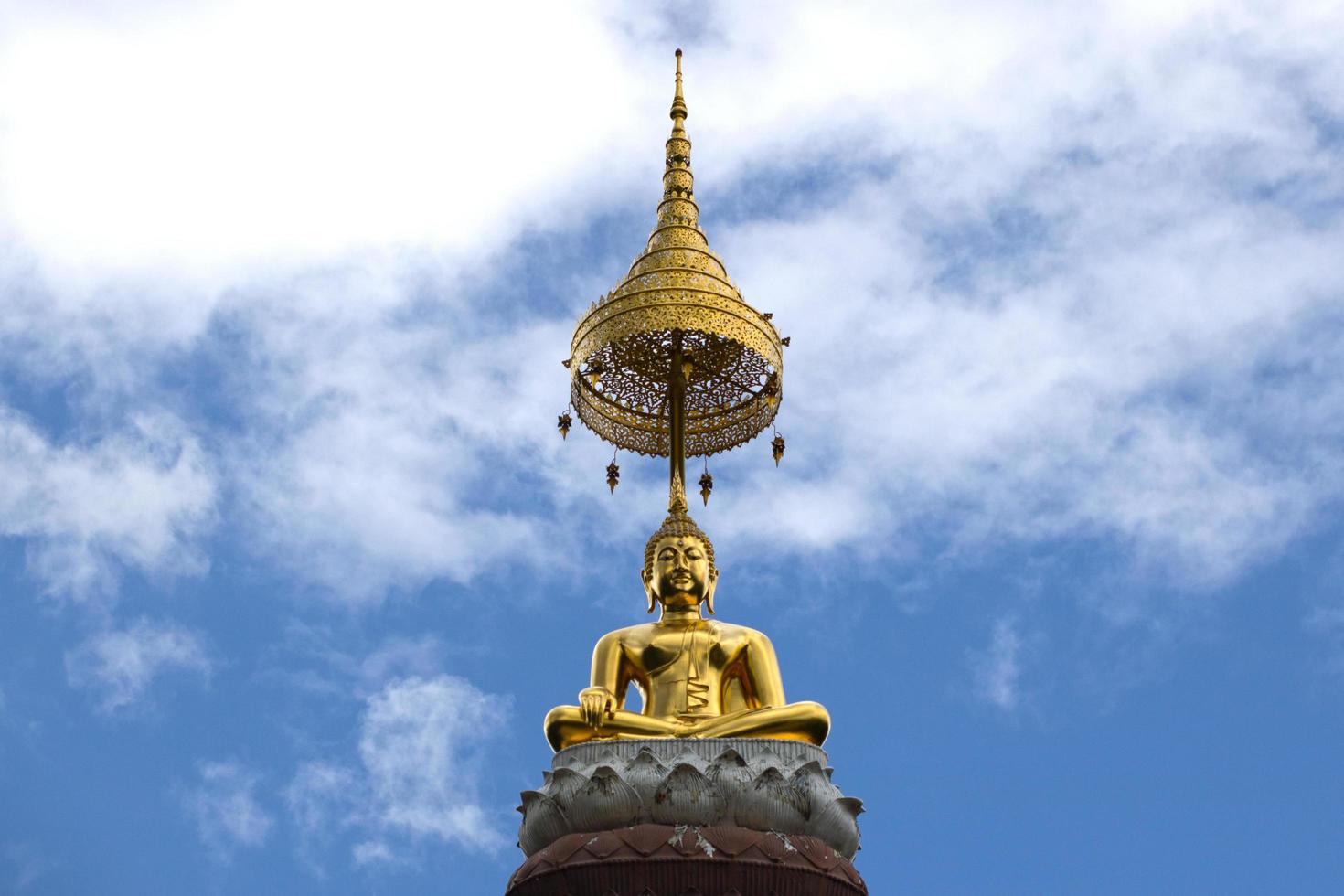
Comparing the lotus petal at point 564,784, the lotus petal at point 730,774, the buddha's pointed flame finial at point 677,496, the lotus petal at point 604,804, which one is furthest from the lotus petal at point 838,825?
the buddha's pointed flame finial at point 677,496

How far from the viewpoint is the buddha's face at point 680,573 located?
50.8ft

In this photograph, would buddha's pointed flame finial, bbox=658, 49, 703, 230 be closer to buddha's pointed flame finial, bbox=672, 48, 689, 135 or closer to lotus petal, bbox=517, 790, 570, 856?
buddha's pointed flame finial, bbox=672, 48, 689, 135

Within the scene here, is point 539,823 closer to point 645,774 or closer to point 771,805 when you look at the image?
point 645,774

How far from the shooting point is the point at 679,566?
15492mm

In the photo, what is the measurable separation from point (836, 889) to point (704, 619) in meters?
2.84

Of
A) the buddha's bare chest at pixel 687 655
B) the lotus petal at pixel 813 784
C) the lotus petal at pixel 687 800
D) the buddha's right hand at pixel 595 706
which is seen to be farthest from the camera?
the buddha's bare chest at pixel 687 655

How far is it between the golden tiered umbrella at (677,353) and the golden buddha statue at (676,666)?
619 mm

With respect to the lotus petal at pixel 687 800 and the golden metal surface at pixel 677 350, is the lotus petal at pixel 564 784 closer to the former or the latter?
the lotus petal at pixel 687 800

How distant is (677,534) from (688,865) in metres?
3.35

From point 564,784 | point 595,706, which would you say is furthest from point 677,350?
point 564,784

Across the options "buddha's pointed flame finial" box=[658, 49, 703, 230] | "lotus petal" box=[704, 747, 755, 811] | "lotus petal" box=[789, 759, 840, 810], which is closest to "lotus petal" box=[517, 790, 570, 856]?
"lotus petal" box=[704, 747, 755, 811]

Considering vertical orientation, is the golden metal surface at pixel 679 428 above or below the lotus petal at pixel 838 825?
above

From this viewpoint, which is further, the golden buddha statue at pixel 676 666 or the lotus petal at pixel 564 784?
the golden buddha statue at pixel 676 666

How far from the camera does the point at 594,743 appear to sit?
1378 cm
